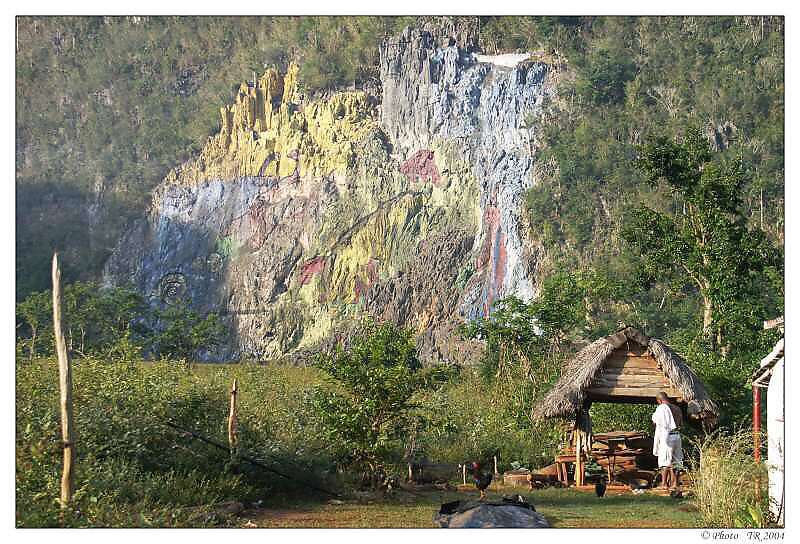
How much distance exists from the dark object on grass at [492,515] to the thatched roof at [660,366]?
2.12 metres

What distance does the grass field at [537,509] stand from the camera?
9617 millimetres

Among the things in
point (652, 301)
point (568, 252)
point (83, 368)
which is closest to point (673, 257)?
point (83, 368)

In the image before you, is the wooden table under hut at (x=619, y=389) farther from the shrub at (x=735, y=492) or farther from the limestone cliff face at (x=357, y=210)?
the limestone cliff face at (x=357, y=210)

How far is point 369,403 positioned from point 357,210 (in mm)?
28847

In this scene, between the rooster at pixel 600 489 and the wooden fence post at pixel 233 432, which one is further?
the rooster at pixel 600 489

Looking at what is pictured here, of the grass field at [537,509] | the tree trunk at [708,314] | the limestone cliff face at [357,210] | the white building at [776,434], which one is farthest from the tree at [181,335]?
the white building at [776,434]

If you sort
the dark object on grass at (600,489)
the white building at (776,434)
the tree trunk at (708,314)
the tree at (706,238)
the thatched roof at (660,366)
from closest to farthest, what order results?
1. the white building at (776,434)
2. the dark object on grass at (600,489)
3. the thatched roof at (660,366)
4. the tree at (706,238)
5. the tree trunk at (708,314)

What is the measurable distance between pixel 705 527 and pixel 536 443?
203 inches

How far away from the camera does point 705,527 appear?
9.03 metres

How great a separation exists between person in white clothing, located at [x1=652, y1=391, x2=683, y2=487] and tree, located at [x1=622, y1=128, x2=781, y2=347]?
591 cm

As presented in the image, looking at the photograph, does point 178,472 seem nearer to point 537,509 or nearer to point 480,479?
point 480,479

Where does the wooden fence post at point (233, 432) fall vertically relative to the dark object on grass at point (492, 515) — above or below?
above

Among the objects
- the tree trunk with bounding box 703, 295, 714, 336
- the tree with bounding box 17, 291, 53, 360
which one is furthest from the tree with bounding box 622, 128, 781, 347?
the tree with bounding box 17, 291, 53, 360

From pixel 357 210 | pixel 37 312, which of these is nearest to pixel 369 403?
pixel 37 312
